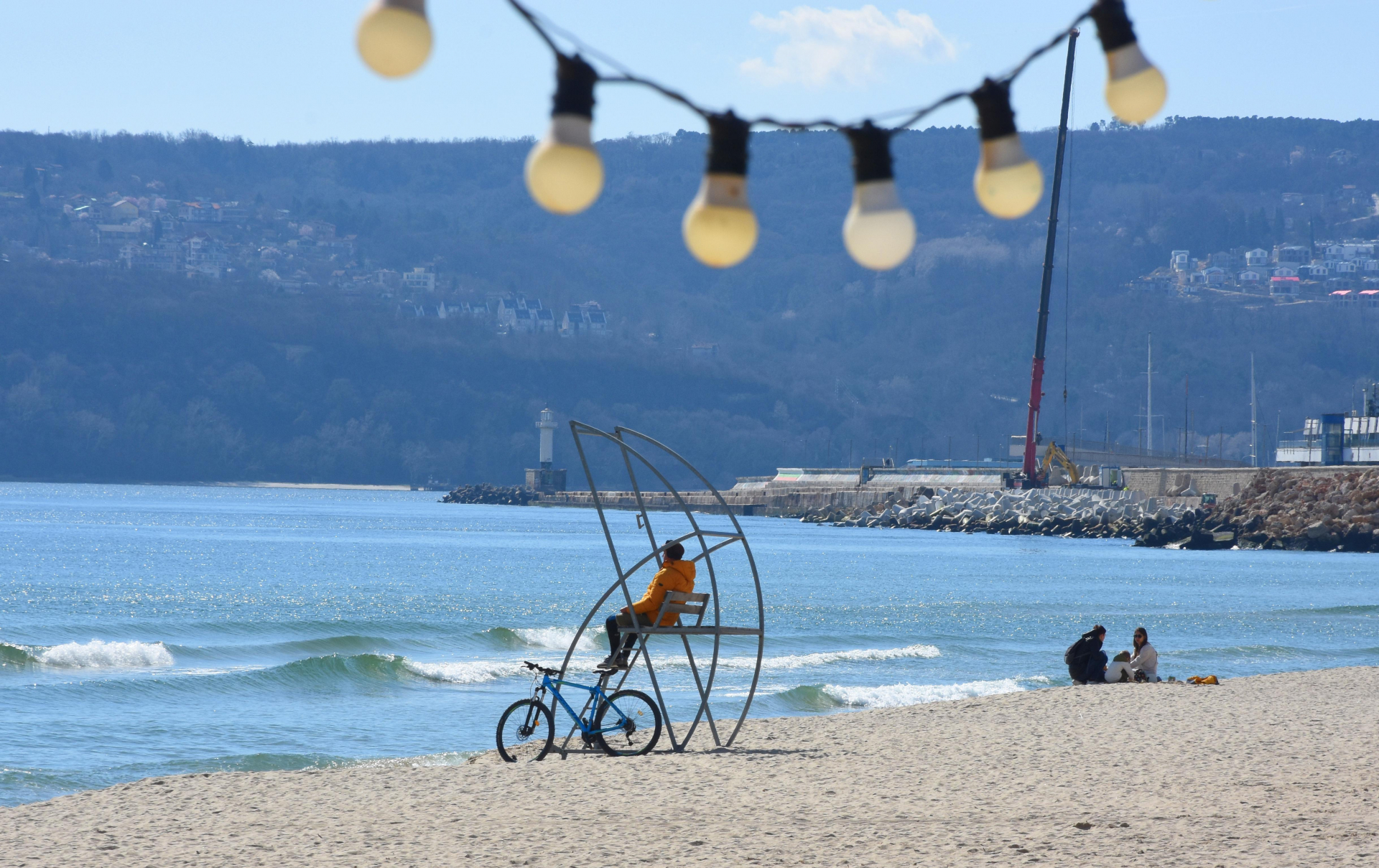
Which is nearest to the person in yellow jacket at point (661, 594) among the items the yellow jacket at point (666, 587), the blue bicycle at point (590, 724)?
the yellow jacket at point (666, 587)

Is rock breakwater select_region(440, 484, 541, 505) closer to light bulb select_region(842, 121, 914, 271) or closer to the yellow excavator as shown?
the yellow excavator

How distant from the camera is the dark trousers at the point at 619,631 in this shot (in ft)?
36.6

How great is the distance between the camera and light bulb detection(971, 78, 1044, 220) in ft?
10.2

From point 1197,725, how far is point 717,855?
7746 millimetres

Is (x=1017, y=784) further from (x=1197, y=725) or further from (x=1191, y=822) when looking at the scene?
(x=1197, y=725)

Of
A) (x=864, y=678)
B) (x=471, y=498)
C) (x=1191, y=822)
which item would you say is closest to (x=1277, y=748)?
(x=1191, y=822)

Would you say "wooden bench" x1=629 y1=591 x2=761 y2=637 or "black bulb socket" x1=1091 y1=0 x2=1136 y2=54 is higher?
"black bulb socket" x1=1091 y1=0 x2=1136 y2=54

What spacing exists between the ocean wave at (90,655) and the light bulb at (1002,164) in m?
25.0

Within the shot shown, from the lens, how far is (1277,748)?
12703 millimetres

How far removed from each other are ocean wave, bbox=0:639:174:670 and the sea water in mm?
54

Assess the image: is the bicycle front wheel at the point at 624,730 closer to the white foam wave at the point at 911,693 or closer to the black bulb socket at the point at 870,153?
the white foam wave at the point at 911,693

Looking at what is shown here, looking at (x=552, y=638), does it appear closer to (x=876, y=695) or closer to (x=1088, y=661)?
(x=876, y=695)

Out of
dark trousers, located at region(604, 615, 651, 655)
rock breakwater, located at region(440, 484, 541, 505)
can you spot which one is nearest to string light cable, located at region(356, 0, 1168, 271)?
dark trousers, located at region(604, 615, 651, 655)

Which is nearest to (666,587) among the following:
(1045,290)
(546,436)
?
(1045,290)
